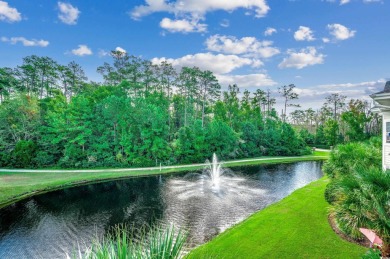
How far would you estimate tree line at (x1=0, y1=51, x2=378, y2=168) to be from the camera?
96.3 feet

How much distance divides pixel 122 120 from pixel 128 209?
17943 mm

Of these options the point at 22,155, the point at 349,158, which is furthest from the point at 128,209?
the point at 22,155

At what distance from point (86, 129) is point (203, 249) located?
25.5 metres

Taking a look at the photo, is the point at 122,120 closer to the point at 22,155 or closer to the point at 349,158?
the point at 22,155

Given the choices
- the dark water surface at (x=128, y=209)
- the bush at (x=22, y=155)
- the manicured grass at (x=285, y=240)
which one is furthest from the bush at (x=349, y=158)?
the bush at (x=22, y=155)

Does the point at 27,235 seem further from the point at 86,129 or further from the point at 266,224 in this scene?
the point at 86,129

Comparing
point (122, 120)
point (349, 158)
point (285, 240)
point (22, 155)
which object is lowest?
point (285, 240)

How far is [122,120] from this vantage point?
31.0 metres

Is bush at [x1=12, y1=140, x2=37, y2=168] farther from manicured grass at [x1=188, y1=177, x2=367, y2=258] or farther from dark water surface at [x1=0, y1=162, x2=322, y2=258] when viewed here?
manicured grass at [x1=188, y1=177, x2=367, y2=258]

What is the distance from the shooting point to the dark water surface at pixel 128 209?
1116 centimetres

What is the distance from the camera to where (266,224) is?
10508 mm

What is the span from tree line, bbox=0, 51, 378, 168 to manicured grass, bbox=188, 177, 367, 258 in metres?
→ 21.2

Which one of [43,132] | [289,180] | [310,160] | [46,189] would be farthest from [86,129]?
[310,160]

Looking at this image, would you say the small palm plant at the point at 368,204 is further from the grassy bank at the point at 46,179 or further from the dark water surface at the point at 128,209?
the grassy bank at the point at 46,179
